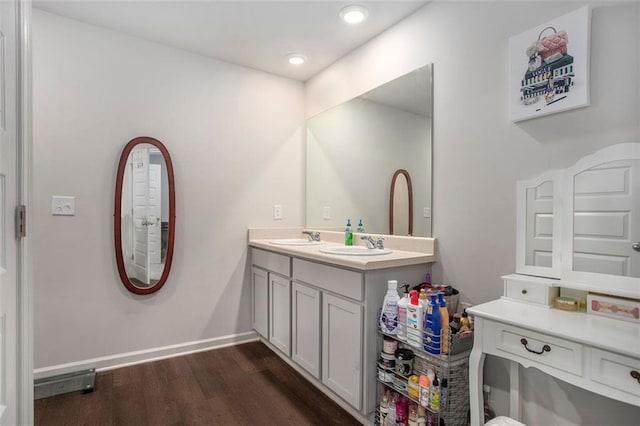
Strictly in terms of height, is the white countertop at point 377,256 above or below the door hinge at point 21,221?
below

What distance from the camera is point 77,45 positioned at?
2271mm

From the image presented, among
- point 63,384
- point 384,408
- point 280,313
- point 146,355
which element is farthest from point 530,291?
point 63,384

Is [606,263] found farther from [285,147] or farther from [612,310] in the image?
[285,147]

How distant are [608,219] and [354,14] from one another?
1733 millimetres

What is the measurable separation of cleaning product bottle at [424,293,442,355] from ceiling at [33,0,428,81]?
172 cm

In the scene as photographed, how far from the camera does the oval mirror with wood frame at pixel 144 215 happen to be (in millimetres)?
2410

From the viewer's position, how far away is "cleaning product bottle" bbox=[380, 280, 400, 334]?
1643 millimetres

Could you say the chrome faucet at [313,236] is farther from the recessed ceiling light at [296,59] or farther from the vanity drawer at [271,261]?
the recessed ceiling light at [296,59]

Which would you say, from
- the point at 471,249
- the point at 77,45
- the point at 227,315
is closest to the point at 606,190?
the point at 471,249

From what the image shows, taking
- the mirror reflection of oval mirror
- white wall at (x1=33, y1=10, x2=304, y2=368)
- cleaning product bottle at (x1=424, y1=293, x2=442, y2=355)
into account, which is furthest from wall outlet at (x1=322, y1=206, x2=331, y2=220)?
cleaning product bottle at (x1=424, y1=293, x2=442, y2=355)

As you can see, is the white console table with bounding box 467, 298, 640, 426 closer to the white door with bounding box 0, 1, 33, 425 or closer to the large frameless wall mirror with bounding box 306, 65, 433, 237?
the large frameless wall mirror with bounding box 306, 65, 433, 237

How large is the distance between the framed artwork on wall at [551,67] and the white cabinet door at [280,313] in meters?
1.69

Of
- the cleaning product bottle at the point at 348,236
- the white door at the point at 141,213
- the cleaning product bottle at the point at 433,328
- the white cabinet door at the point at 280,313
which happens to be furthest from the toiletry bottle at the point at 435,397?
the white door at the point at 141,213

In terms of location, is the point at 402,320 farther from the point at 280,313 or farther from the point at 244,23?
the point at 244,23
